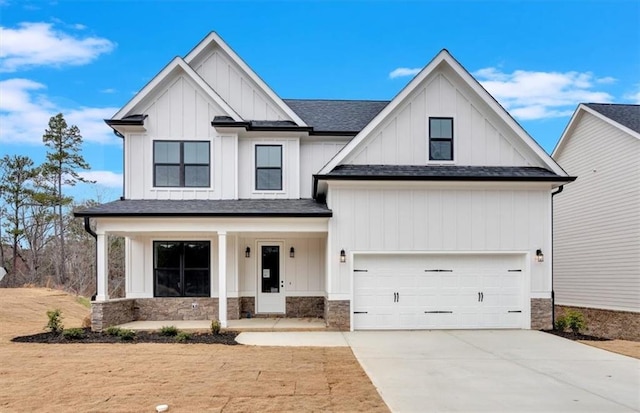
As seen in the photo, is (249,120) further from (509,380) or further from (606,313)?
(606,313)

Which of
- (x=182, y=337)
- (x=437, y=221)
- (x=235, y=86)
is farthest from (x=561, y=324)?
(x=235, y=86)

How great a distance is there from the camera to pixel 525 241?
13953 mm

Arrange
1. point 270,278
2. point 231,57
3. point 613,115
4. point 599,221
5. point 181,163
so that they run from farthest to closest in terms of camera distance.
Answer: point 599,221, point 613,115, point 231,57, point 270,278, point 181,163

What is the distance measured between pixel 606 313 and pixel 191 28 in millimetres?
19238

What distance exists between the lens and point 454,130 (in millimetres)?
14555

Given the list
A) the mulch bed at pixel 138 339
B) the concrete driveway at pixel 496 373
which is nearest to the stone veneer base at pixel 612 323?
the concrete driveway at pixel 496 373

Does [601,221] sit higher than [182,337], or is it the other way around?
[601,221]

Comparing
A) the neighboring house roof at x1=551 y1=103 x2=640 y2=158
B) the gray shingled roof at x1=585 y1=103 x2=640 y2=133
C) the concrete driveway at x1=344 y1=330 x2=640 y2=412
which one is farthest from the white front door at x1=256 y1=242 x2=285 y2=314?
the gray shingled roof at x1=585 y1=103 x2=640 y2=133

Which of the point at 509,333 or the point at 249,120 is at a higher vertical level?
the point at 249,120

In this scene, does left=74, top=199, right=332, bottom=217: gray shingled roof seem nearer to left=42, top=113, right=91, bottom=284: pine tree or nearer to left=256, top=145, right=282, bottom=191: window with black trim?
left=256, top=145, right=282, bottom=191: window with black trim

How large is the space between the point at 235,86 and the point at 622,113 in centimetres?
Answer: 1487

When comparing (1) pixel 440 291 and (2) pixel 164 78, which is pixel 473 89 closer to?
(1) pixel 440 291

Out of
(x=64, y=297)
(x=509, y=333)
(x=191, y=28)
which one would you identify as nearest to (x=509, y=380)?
(x=509, y=333)

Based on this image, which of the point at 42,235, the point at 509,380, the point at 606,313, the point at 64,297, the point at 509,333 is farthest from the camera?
the point at 42,235
